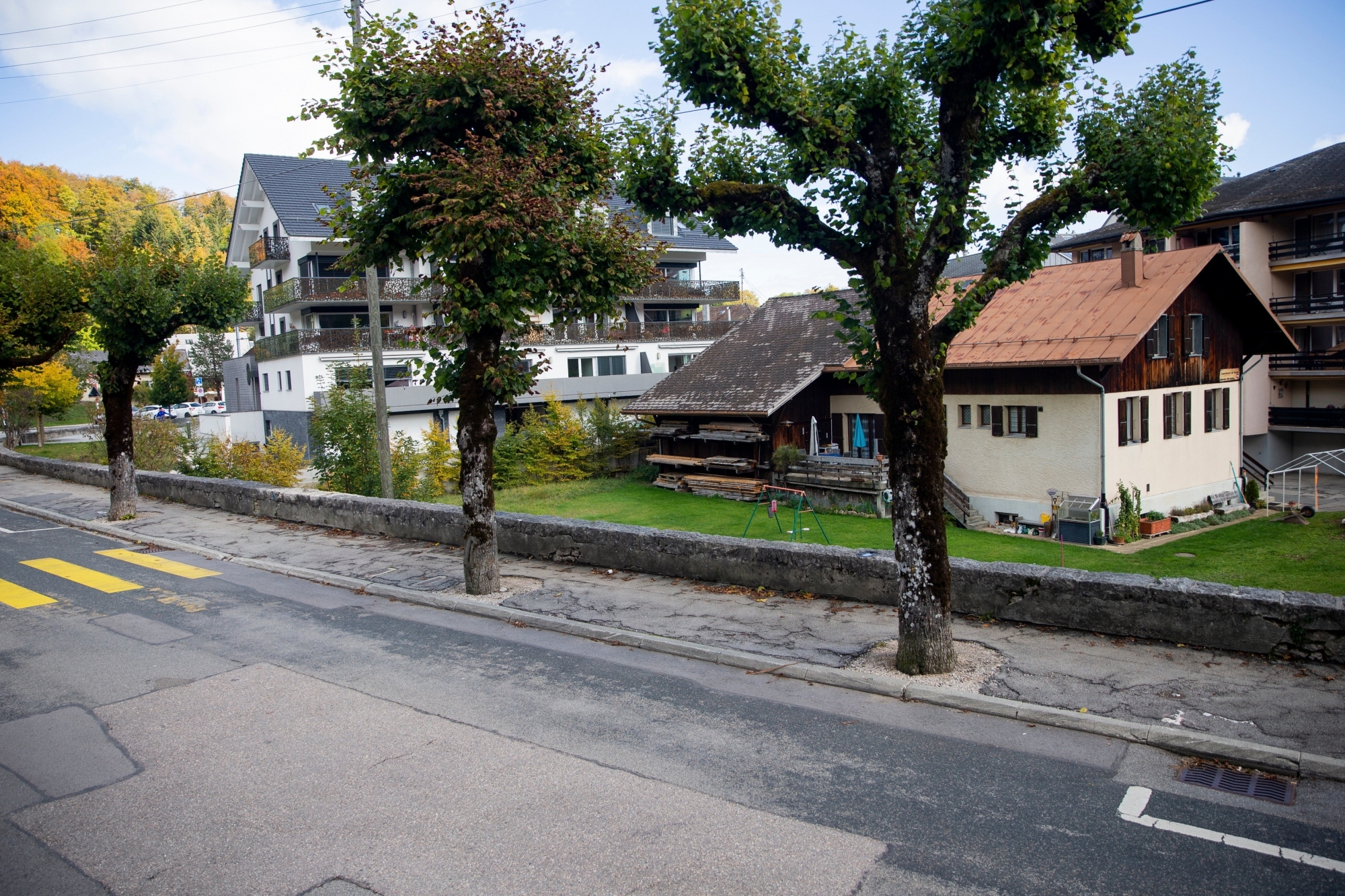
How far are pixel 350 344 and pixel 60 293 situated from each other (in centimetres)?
1936

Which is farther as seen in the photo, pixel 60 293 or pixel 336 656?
pixel 60 293

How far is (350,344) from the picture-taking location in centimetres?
3869

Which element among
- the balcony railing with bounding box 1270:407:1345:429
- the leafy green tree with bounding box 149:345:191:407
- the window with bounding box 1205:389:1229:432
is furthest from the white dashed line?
the leafy green tree with bounding box 149:345:191:407

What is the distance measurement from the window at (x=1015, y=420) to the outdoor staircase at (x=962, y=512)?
2026 mm

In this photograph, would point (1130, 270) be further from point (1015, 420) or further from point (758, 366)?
point (758, 366)

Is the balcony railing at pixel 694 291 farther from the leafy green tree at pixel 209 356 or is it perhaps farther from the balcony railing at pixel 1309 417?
the leafy green tree at pixel 209 356

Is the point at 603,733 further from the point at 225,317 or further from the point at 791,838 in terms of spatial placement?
the point at 225,317

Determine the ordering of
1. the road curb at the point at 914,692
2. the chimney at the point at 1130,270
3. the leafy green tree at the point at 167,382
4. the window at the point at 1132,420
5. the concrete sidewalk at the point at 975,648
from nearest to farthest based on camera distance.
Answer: the road curb at the point at 914,692, the concrete sidewalk at the point at 975,648, the window at the point at 1132,420, the chimney at the point at 1130,270, the leafy green tree at the point at 167,382

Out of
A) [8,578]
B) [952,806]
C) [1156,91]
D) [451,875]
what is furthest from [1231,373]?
[8,578]

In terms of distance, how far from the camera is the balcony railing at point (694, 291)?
157ft

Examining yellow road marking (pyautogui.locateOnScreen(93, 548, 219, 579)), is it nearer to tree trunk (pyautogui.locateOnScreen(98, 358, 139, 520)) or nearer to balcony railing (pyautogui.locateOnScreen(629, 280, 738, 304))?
tree trunk (pyautogui.locateOnScreen(98, 358, 139, 520))

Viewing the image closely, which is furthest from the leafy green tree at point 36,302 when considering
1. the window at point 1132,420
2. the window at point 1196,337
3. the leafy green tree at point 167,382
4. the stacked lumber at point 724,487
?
the leafy green tree at point 167,382

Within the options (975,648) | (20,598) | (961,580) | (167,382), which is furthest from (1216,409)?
(167,382)

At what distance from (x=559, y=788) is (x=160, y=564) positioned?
11.2 metres
